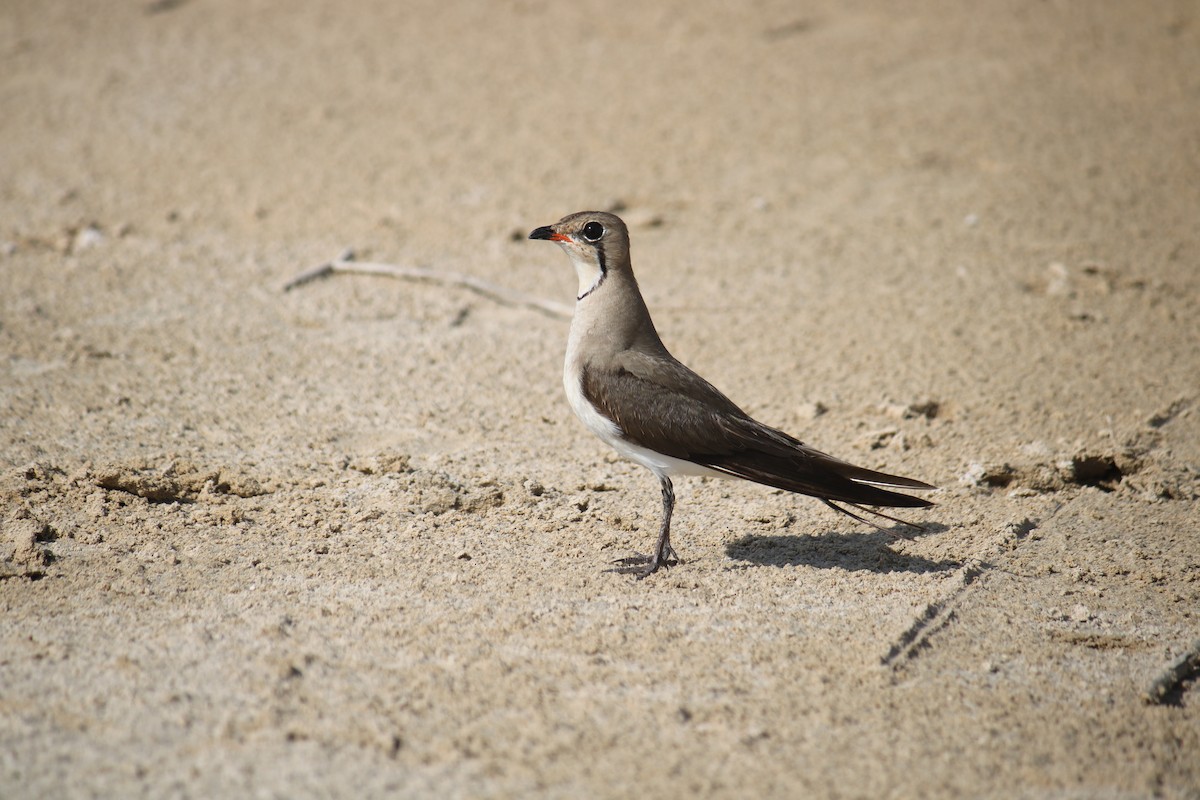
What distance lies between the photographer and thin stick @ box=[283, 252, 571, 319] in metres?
6.99

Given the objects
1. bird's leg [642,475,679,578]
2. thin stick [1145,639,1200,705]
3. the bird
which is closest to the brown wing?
the bird

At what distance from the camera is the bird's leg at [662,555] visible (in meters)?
4.30

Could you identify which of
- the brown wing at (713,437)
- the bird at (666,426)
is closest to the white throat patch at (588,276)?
the bird at (666,426)

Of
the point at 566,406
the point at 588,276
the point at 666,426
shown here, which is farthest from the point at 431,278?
the point at 666,426

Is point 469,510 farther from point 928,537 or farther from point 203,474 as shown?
point 928,537

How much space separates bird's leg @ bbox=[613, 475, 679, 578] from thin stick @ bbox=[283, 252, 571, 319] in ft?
8.48

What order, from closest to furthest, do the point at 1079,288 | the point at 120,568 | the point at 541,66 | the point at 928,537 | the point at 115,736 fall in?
1. the point at 115,736
2. the point at 120,568
3. the point at 928,537
4. the point at 1079,288
5. the point at 541,66

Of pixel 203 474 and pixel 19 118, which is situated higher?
pixel 19 118

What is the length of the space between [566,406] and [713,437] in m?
1.69

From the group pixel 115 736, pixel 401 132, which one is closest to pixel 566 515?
pixel 115 736

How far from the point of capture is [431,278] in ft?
23.7

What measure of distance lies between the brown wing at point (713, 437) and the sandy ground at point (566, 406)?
374 mm

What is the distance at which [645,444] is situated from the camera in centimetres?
436

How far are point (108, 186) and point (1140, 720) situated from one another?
7.71m
